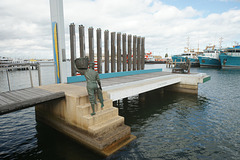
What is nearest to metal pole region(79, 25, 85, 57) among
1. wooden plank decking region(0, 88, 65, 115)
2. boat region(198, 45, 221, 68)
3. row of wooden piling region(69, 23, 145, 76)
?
row of wooden piling region(69, 23, 145, 76)

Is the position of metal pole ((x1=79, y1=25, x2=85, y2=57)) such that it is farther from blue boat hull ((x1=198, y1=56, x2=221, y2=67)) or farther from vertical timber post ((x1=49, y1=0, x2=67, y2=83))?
blue boat hull ((x1=198, y1=56, x2=221, y2=67))

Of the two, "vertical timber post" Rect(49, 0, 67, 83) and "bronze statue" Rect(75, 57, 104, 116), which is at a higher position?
"vertical timber post" Rect(49, 0, 67, 83)

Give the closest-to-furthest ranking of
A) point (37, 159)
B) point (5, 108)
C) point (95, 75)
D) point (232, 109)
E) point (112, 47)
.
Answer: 1. point (5, 108)
2. point (37, 159)
3. point (95, 75)
4. point (232, 109)
5. point (112, 47)

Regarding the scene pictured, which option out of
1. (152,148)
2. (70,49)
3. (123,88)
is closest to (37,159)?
(152,148)

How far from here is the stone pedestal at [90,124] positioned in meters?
6.04

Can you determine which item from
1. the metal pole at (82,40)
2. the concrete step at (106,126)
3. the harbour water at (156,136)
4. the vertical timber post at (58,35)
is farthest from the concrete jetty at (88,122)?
the metal pole at (82,40)

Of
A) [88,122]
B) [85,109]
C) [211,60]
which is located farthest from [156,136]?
[211,60]

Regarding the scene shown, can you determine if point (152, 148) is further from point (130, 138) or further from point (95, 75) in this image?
point (95, 75)

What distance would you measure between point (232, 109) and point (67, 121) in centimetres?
1281

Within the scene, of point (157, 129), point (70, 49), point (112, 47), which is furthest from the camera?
point (112, 47)

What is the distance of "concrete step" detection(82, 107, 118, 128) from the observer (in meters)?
6.12

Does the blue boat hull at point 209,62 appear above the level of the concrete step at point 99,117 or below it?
above

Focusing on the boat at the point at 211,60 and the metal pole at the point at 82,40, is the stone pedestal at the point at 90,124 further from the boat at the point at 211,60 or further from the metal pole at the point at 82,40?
the boat at the point at 211,60

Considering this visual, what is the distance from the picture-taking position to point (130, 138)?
7.21 meters
